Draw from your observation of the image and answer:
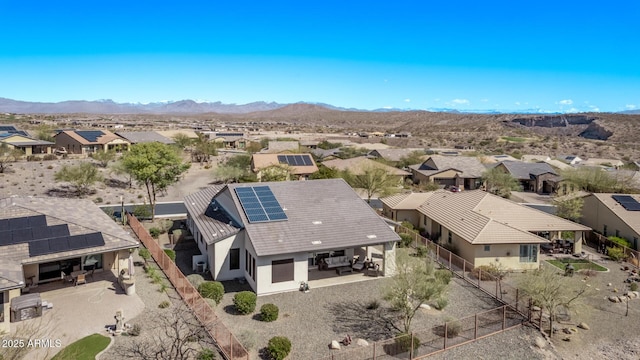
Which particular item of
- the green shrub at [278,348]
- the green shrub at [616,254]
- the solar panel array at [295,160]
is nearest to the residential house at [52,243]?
the green shrub at [278,348]

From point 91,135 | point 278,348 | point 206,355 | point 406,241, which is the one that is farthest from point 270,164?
point 91,135

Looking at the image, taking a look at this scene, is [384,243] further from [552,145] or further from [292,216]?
[552,145]

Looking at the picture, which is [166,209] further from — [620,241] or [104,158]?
[620,241]

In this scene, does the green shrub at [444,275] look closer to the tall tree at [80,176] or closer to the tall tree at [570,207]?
the tall tree at [570,207]

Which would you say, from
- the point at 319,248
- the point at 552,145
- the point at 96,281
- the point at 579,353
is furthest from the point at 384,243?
the point at 552,145

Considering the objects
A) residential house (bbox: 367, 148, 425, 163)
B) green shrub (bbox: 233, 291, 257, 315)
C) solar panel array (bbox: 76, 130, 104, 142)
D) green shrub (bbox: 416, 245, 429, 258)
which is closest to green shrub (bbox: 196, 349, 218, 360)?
green shrub (bbox: 233, 291, 257, 315)

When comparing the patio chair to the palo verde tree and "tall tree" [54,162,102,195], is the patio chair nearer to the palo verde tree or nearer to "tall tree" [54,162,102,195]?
the palo verde tree
